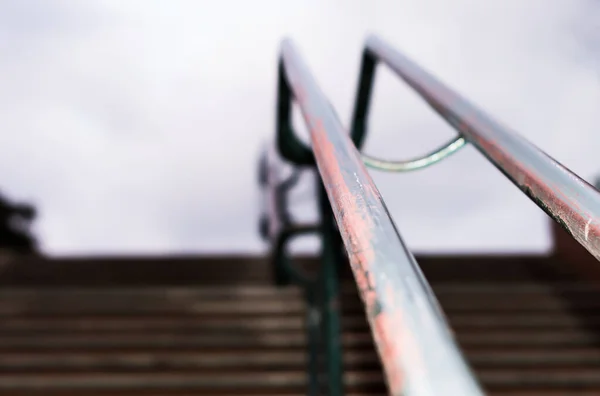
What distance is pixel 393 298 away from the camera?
41cm

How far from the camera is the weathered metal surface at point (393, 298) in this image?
1.11 feet

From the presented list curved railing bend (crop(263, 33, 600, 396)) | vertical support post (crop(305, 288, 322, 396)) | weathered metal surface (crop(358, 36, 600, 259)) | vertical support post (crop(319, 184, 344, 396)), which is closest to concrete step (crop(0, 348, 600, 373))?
vertical support post (crop(305, 288, 322, 396))

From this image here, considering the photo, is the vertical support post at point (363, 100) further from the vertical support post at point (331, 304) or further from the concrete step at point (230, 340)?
the concrete step at point (230, 340)

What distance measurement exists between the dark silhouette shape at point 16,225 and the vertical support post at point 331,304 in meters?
8.69

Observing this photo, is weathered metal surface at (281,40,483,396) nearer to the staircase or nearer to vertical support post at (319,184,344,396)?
vertical support post at (319,184,344,396)

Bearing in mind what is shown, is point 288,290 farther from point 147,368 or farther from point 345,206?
point 345,206

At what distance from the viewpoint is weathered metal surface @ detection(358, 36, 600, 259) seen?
607mm

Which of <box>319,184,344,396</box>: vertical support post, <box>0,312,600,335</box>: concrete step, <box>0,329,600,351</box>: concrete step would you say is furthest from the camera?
<box>0,312,600,335</box>: concrete step

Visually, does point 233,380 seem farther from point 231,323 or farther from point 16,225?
point 16,225

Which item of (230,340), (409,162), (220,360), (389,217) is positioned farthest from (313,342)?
(389,217)

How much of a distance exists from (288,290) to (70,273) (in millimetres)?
1488

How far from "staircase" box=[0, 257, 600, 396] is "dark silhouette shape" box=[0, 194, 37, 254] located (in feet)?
21.5

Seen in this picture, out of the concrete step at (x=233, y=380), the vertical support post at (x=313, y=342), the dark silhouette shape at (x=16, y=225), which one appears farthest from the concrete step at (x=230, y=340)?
the dark silhouette shape at (x=16, y=225)

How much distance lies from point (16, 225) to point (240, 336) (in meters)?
8.28
